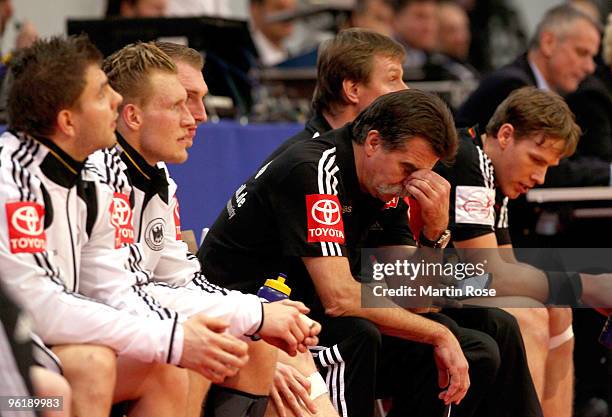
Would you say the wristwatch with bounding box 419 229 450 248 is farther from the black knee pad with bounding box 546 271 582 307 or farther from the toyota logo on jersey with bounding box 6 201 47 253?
the toyota logo on jersey with bounding box 6 201 47 253

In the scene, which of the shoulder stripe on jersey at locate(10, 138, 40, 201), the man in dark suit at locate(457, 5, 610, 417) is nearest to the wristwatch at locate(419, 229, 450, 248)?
the man in dark suit at locate(457, 5, 610, 417)

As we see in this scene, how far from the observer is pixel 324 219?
3742 millimetres

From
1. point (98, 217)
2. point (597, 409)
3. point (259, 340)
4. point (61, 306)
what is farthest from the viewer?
point (597, 409)

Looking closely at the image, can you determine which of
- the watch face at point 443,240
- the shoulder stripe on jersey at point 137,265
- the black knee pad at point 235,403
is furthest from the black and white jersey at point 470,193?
the shoulder stripe on jersey at point 137,265

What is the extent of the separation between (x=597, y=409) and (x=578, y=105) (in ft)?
5.81

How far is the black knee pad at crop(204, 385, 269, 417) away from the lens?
3.41m

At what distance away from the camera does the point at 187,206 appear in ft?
16.8

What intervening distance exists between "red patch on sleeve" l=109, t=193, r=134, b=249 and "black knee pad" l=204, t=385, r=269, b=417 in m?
0.55

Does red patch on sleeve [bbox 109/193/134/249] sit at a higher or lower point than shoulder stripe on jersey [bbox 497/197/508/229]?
higher

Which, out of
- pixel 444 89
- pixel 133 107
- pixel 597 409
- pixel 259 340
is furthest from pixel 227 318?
pixel 444 89

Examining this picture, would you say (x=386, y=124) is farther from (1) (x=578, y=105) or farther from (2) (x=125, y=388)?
(1) (x=578, y=105)

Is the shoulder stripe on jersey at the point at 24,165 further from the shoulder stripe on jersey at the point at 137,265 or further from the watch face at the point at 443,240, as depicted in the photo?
the watch face at the point at 443,240

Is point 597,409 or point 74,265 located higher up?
point 74,265

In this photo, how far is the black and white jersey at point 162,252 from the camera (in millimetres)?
3273
